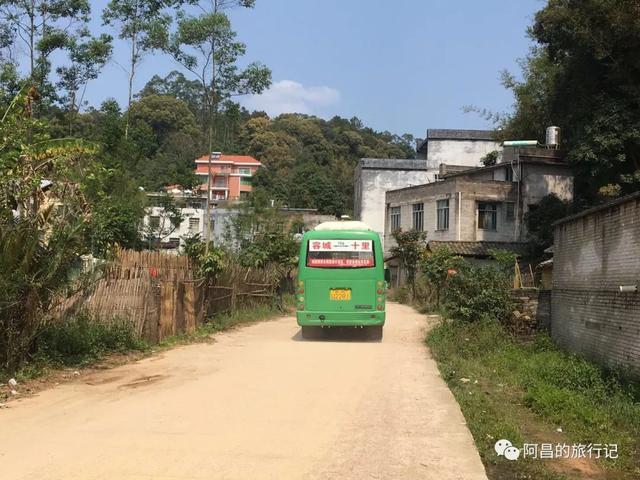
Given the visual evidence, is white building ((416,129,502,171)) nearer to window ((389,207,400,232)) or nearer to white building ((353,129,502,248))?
white building ((353,129,502,248))

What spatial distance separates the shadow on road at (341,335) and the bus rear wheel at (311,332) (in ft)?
0.19

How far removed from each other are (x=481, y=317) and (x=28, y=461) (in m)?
10.7

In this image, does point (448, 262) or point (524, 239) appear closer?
point (448, 262)

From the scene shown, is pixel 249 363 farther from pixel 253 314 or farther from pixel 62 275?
pixel 253 314

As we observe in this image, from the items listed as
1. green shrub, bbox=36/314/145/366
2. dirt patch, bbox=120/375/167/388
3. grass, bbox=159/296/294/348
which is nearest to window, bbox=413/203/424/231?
grass, bbox=159/296/294/348

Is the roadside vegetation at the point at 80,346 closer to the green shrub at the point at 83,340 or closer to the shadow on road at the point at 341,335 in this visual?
the green shrub at the point at 83,340

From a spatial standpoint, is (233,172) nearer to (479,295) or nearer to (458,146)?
(458,146)

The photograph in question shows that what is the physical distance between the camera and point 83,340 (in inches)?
433

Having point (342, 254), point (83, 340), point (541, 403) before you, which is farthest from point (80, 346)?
point (541, 403)

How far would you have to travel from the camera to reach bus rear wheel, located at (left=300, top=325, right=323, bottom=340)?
54.5 ft

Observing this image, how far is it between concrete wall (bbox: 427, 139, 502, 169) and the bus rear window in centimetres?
3809

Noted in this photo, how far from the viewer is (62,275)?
989 centimetres

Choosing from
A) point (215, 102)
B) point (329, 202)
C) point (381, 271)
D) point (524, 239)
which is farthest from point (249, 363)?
point (329, 202)

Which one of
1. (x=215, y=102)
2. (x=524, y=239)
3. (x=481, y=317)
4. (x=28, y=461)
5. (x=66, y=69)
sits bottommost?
(x=28, y=461)
